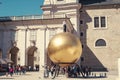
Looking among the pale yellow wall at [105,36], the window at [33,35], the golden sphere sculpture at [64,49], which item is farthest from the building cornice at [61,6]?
the golden sphere sculpture at [64,49]

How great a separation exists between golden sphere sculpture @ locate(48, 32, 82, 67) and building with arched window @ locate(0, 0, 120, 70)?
3493 centimetres

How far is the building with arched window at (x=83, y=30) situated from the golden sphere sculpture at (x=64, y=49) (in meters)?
34.9

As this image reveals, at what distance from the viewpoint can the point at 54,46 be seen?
3898mm

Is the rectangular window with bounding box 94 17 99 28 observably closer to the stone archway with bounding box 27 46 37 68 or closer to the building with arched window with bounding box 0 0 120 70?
the building with arched window with bounding box 0 0 120 70

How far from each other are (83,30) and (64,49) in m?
41.7

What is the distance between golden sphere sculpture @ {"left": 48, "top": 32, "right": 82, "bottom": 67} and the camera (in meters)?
3.82

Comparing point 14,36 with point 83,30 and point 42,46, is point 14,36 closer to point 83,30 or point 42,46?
point 42,46

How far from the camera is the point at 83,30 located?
45.2m

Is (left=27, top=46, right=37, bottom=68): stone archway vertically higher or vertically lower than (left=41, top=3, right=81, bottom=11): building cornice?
lower

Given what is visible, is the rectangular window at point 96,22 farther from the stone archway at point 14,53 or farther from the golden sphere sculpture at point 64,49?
the golden sphere sculpture at point 64,49

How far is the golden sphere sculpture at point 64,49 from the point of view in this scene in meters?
3.82

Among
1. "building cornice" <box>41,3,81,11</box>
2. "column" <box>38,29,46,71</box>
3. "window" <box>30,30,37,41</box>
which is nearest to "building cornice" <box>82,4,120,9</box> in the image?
"building cornice" <box>41,3,81,11</box>

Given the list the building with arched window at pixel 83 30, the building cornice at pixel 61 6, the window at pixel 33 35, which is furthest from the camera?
the building cornice at pixel 61 6

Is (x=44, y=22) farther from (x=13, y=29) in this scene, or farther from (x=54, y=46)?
(x=54, y=46)
